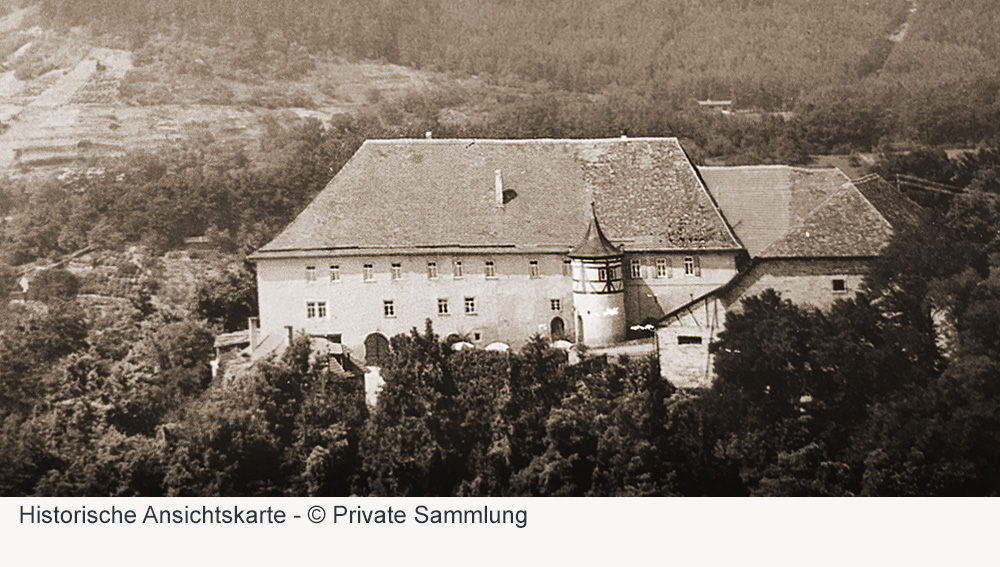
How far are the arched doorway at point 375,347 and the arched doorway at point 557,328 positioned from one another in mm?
3191

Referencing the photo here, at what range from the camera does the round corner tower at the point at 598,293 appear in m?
21.4

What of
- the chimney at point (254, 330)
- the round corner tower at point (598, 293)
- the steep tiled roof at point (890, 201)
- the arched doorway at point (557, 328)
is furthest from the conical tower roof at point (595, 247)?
the chimney at point (254, 330)

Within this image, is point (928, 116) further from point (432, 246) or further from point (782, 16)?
point (432, 246)

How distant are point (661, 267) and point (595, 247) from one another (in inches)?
58.9

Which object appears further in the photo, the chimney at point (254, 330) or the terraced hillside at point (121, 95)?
the terraced hillside at point (121, 95)

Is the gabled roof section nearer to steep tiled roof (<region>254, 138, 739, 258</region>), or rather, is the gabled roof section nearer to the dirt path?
steep tiled roof (<region>254, 138, 739, 258</region>)

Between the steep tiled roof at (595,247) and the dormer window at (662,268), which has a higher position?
the steep tiled roof at (595,247)

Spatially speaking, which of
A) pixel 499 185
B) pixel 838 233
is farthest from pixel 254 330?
pixel 838 233

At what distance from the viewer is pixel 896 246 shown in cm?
1930

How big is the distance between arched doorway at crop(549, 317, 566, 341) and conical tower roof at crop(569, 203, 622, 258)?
1.29 meters

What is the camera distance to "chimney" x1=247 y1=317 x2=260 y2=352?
21375 mm

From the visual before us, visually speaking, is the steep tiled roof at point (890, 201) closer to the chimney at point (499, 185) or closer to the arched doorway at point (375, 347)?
the chimney at point (499, 185)

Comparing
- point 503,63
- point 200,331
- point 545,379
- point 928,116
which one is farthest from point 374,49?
point 928,116
